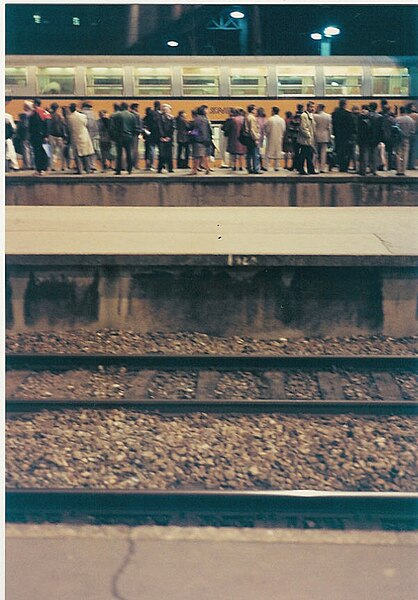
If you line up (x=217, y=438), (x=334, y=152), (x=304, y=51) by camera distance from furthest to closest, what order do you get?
1. (x=334, y=152)
2. (x=304, y=51)
3. (x=217, y=438)

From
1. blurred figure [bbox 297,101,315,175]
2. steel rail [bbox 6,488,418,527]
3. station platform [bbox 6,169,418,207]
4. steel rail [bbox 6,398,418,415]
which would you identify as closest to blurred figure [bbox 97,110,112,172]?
station platform [bbox 6,169,418,207]

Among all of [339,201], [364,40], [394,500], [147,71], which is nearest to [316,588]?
[394,500]

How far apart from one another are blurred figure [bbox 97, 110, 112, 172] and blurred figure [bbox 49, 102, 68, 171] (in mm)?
474

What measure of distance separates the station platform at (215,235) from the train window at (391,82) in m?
1.61

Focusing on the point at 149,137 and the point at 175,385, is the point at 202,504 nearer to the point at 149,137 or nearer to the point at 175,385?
the point at 175,385

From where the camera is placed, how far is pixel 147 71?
9.40 meters

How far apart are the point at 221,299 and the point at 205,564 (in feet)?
9.47

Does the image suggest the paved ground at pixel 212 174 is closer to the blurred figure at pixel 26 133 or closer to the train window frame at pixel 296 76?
the blurred figure at pixel 26 133

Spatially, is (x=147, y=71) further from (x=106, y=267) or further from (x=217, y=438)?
(x=217, y=438)

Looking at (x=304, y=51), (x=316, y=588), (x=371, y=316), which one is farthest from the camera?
(x=304, y=51)

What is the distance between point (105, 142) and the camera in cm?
955

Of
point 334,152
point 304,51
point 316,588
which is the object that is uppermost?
point 304,51

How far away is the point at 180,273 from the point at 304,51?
276 centimetres

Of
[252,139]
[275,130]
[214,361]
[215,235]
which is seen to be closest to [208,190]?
[252,139]
